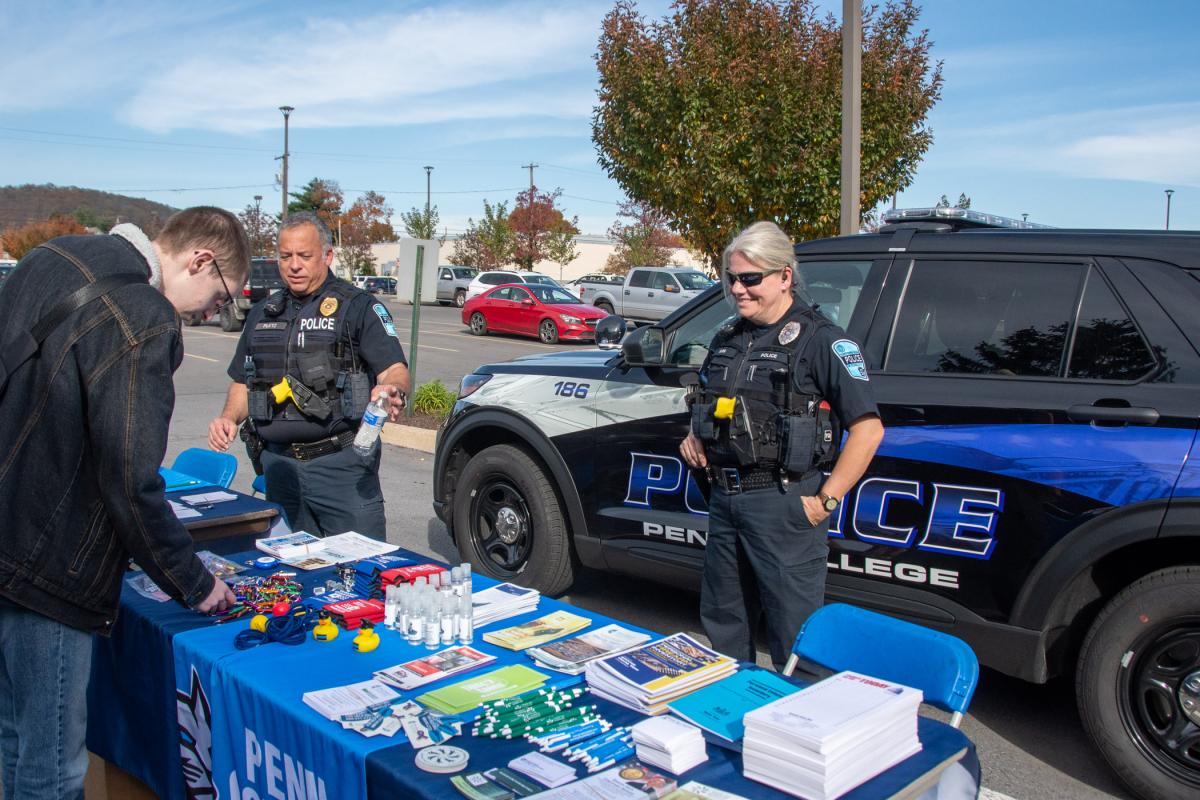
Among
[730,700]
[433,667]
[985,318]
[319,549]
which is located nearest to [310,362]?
[319,549]

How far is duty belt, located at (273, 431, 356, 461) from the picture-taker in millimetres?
3943

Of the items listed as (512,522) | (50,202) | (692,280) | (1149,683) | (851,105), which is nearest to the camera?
(1149,683)

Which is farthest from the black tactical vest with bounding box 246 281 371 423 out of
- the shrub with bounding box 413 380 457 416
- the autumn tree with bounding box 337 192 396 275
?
the autumn tree with bounding box 337 192 396 275

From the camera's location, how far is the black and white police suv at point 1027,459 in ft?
10.3

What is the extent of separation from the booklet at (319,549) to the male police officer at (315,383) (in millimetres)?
310

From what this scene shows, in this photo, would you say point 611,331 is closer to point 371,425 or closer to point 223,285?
point 371,425

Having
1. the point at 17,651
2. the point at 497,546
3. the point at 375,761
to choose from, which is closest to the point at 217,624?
the point at 17,651

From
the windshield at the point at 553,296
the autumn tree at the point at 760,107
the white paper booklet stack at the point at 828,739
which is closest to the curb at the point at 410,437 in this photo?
the autumn tree at the point at 760,107

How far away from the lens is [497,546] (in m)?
5.19

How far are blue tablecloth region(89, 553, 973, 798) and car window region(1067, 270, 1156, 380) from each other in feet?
5.87

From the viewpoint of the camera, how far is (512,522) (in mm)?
5117

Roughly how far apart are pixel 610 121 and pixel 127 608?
33.1 ft

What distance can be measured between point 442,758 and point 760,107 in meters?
9.82

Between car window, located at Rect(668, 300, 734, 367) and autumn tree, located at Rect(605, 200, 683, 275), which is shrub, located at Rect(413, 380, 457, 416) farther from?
autumn tree, located at Rect(605, 200, 683, 275)
